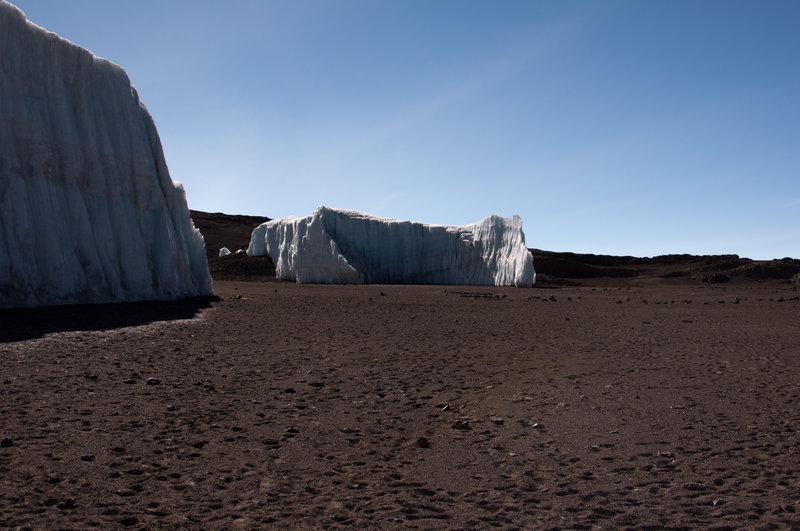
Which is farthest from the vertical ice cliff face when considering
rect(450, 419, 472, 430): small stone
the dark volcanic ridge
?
the dark volcanic ridge

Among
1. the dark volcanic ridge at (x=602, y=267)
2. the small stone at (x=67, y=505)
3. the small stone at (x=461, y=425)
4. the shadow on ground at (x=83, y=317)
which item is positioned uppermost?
the dark volcanic ridge at (x=602, y=267)

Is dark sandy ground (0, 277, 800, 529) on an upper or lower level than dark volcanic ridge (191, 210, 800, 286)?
lower

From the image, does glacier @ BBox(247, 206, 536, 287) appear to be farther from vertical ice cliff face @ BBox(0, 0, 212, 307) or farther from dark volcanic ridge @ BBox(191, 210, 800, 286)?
vertical ice cliff face @ BBox(0, 0, 212, 307)

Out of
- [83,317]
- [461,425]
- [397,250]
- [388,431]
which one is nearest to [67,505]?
[388,431]

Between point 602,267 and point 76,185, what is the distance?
44749mm

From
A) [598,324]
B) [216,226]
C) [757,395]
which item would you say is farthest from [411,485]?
[216,226]

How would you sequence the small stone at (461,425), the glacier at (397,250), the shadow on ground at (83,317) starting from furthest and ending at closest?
1. the glacier at (397,250)
2. the shadow on ground at (83,317)
3. the small stone at (461,425)

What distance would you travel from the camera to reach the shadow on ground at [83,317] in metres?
10.3

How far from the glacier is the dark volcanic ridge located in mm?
2618

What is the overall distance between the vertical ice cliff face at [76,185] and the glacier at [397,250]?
51.3ft

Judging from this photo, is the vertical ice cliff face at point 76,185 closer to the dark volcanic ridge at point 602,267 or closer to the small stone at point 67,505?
the small stone at point 67,505

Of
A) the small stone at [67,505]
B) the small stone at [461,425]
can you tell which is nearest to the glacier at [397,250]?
the small stone at [461,425]

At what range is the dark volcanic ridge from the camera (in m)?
39.8

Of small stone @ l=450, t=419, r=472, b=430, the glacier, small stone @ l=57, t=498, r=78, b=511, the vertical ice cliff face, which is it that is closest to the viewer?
small stone @ l=57, t=498, r=78, b=511
